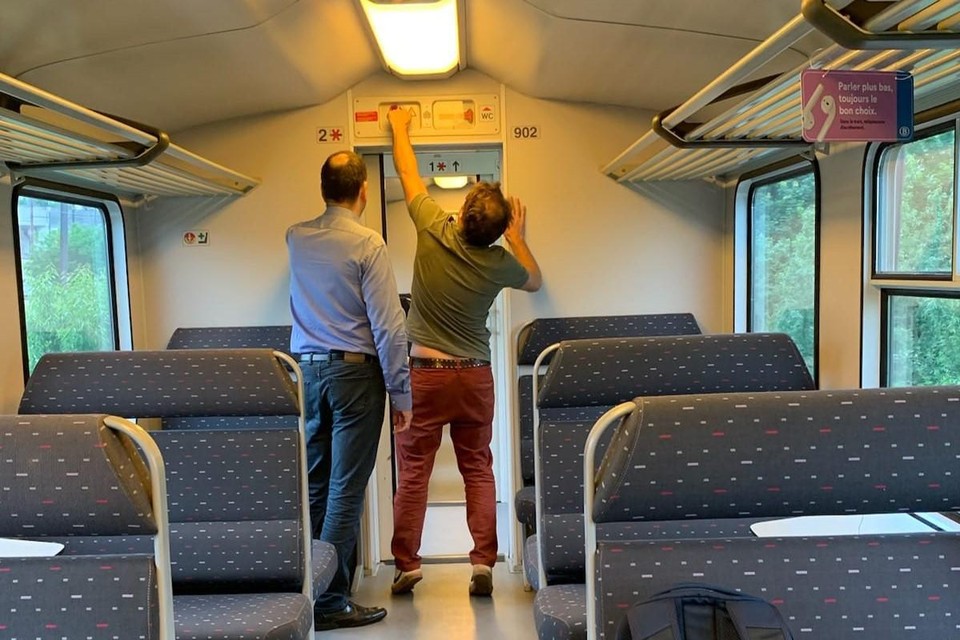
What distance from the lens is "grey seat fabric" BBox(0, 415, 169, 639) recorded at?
4.61 ft

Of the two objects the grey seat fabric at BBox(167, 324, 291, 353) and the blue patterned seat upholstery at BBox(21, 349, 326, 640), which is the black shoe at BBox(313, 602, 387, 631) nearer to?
the blue patterned seat upholstery at BBox(21, 349, 326, 640)

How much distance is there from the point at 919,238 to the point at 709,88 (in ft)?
3.58

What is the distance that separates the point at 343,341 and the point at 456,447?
2.81ft

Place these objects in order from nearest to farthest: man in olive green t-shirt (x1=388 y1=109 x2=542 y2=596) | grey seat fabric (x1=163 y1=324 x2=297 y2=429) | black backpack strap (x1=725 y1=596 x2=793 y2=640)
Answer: black backpack strap (x1=725 y1=596 x2=793 y2=640)
man in olive green t-shirt (x1=388 y1=109 x2=542 y2=596)
grey seat fabric (x1=163 y1=324 x2=297 y2=429)

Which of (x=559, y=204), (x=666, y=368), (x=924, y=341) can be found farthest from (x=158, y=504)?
(x=559, y=204)

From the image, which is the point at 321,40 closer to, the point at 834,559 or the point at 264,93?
the point at 264,93

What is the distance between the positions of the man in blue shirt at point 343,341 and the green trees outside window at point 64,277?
1.09 meters

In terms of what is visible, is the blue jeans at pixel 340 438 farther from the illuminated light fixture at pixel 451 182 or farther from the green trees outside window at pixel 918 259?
the illuminated light fixture at pixel 451 182

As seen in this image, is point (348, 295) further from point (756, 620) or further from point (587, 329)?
point (756, 620)

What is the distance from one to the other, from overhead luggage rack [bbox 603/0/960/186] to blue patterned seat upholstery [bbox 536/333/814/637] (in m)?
0.75

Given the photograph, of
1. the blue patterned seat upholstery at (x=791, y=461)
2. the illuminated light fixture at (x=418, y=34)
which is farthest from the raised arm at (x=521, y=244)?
the blue patterned seat upholstery at (x=791, y=461)

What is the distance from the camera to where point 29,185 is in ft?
9.47

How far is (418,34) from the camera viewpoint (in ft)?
9.96

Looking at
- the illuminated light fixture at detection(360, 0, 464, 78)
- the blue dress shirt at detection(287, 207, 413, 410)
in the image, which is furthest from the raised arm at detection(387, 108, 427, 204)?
the blue dress shirt at detection(287, 207, 413, 410)
